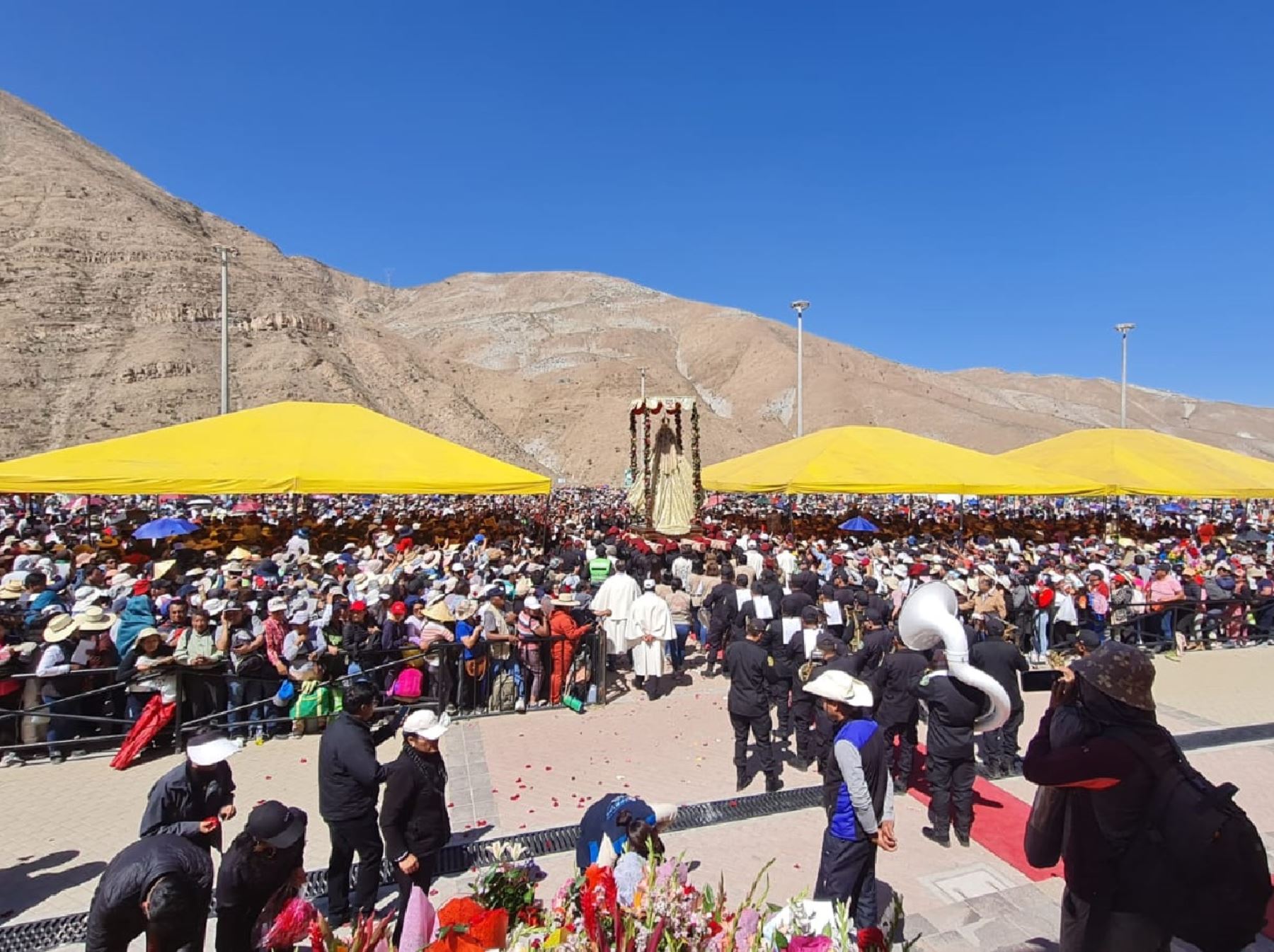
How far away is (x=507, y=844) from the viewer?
4418 millimetres

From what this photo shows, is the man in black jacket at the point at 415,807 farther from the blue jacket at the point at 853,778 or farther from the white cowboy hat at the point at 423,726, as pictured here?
the blue jacket at the point at 853,778

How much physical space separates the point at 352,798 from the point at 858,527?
1721 centimetres

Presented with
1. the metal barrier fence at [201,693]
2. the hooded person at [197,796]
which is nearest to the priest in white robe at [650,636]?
the metal barrier fence at [201,693]

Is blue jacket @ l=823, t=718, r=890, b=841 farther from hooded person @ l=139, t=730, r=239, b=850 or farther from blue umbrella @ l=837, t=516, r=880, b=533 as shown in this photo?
blue umbrella @ l=837, t=516, r=880, b=533

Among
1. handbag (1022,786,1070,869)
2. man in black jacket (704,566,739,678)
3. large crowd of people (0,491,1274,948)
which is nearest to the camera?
handbag (1022,786,1070,869)

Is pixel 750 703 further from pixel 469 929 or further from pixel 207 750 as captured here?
pixel 469 929

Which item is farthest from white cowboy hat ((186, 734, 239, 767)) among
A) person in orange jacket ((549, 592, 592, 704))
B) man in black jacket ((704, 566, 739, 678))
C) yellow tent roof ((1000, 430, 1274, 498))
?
yellow tent roof ((1000, 430, 1274, 498))

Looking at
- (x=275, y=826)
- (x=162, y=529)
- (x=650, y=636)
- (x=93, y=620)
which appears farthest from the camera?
(x=162, y=529)

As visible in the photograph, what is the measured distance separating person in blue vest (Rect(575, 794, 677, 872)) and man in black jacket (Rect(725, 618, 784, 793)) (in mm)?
2591

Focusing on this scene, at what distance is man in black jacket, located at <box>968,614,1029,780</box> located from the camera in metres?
6.02

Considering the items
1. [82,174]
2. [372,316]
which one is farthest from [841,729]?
[372,316]

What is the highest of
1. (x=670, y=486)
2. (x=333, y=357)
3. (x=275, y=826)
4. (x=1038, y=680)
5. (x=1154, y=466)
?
(x=333, y=357)

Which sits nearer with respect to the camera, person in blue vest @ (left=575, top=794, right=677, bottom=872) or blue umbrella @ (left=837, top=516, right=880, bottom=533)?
person in blue vest @ (left=575, top=794, right=677, bottom=872)

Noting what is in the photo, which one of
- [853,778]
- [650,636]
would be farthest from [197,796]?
[650,636]
